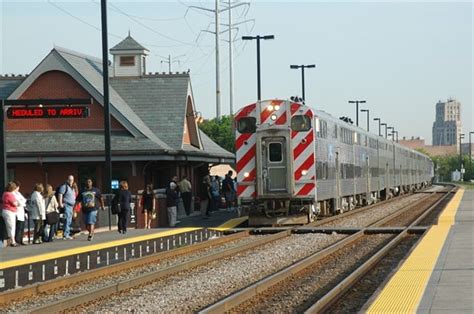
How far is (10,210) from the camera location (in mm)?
20500

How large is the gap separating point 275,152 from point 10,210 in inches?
366

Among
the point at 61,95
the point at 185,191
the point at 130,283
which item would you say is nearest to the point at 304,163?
the point at 185,191

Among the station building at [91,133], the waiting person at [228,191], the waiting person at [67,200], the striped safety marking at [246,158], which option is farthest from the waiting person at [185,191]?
the waiting person at [67,200]

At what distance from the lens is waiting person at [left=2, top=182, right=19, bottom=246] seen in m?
20.5

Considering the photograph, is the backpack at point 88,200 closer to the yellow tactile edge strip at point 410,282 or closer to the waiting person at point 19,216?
the waiting person at point 19,216

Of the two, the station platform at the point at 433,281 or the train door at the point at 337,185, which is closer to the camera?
the station platform at the point at 433,281

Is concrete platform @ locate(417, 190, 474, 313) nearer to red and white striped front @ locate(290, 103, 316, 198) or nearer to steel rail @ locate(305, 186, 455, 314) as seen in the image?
steel rail @ locate(305, 186, 455, 314)

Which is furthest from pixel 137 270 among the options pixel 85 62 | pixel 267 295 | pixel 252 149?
pixel 85 62

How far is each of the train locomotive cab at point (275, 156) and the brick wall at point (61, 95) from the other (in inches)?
501

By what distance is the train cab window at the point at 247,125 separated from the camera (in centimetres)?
2766

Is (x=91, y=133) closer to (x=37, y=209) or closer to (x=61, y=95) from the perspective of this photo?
(x=61, y=95)

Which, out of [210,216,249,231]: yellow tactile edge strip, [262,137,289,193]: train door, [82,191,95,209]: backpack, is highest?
[262,137,289,193]: train door

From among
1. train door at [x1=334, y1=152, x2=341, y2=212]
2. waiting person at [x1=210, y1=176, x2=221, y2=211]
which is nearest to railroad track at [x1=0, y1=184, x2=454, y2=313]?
train door at [x1=334, y1=152, x2=341, y2=212]

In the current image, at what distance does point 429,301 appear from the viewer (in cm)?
1079
